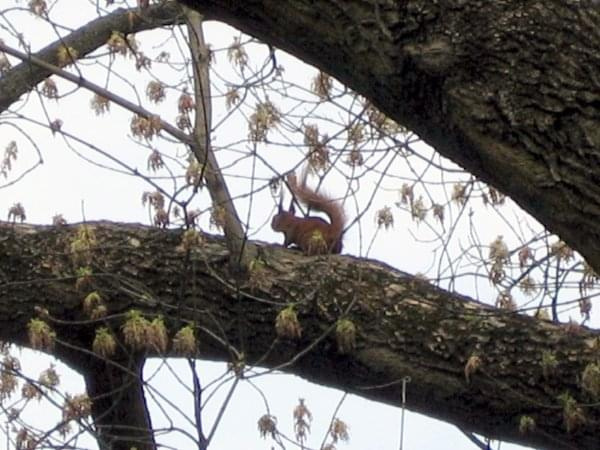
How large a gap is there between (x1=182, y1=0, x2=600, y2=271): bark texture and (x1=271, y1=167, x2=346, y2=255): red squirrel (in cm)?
187

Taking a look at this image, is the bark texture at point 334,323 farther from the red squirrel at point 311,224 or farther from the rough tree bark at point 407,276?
the red squirrel at point 311,224

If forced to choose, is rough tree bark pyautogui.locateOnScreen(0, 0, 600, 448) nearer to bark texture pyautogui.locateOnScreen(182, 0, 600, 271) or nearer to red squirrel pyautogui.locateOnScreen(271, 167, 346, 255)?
bark texture pyautogui.locateOnScreen(182, 0, 600, 271)

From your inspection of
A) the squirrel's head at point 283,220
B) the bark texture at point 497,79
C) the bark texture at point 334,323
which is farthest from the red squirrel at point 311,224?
the bark texture at point 497,79

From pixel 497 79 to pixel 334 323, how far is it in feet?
5.80

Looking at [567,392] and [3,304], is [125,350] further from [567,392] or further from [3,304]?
[567,392]

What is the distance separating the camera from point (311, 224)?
4.42 m

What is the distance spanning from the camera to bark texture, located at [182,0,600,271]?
1.63 meters

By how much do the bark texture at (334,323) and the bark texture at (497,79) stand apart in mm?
1558

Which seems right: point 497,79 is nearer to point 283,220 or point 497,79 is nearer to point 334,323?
point 334,323

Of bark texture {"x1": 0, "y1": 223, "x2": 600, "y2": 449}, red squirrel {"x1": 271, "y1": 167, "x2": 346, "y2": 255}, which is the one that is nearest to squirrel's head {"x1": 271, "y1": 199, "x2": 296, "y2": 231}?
red squirrel {"x1": 271, "y1": 167, "x2": 346, "y2": 255}

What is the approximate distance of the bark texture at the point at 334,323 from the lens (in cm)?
321

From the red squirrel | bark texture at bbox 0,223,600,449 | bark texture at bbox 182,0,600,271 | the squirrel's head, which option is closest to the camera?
bark texture at bbox 182,0,600,271

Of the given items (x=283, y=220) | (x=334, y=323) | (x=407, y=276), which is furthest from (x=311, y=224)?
(x=334, y=323)

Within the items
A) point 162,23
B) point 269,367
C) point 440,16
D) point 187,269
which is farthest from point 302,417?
point 440,16
